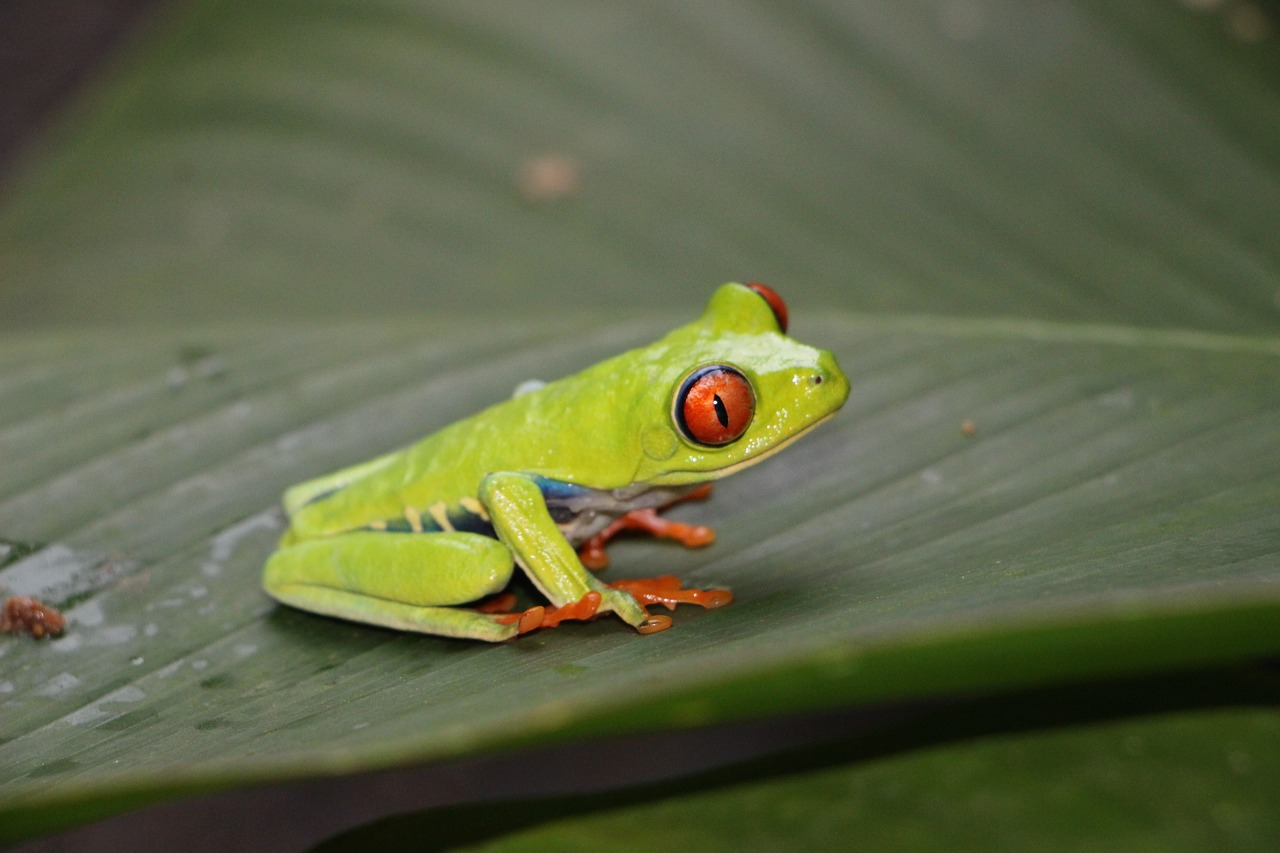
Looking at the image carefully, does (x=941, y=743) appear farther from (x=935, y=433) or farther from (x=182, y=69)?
(x=182, y=69)

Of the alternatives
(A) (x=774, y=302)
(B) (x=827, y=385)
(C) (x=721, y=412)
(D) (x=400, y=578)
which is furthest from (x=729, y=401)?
(D) (x=400, y=578)

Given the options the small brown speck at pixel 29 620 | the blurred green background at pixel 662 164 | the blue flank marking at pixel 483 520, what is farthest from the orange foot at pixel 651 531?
the small brown speck at pixel 29 620

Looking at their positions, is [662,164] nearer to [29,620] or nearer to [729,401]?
[729,401]

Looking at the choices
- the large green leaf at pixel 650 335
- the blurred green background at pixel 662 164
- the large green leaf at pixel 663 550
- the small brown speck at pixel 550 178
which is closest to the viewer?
the large green leaf at pixel 663 550

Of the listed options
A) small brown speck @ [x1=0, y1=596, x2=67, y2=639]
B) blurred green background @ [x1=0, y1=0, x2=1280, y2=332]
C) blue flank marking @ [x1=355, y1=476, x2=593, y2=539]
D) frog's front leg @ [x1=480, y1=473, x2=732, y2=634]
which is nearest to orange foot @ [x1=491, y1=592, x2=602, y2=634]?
frog's front leg @ [x1=480, y1=473, x2=732, y2=634]

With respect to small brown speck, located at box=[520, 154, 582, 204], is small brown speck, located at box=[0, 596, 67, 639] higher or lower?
lower

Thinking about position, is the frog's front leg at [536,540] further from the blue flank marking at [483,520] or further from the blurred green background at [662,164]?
the blurred green background at [662,164]

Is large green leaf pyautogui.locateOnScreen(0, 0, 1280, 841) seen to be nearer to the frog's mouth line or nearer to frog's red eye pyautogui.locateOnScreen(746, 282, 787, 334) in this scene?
the frog's mouth line
